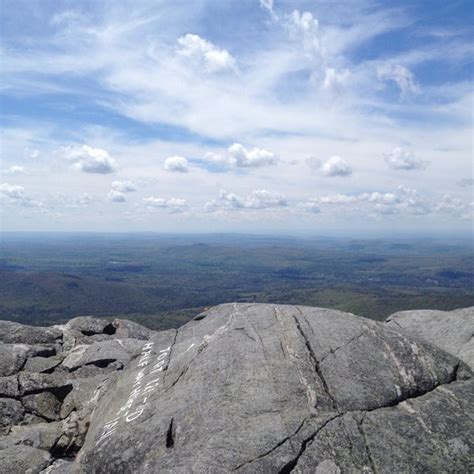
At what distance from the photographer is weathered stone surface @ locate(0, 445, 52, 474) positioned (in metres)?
14.0

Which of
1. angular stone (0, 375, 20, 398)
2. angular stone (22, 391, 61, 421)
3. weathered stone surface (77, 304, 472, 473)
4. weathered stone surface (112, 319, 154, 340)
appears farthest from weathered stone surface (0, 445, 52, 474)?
weathered stone surface (112, 319, 154, 340)

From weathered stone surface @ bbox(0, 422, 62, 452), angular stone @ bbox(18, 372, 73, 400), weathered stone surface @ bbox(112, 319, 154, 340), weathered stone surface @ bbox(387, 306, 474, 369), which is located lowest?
weathered stone surface @ bbox(112, 319, 154, 340)

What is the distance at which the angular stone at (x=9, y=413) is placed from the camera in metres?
19.3

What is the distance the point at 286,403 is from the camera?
42.7 ft

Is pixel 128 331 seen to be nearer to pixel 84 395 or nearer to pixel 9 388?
pixel 9 388

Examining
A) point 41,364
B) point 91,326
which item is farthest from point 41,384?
point 91,326

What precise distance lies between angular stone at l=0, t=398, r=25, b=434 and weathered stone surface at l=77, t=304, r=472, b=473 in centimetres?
535

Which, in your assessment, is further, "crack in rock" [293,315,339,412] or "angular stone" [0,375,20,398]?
"angular stone" [0,375,20,398]

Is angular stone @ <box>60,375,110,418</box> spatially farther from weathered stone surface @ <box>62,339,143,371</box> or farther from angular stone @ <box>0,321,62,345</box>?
angular stone @ <box>0,321,62,345</box>

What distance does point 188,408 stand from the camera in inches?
528

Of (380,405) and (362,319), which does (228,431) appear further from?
(362,319)

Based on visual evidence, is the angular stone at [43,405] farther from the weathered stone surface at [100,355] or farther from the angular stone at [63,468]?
the angular stone at [63,468]

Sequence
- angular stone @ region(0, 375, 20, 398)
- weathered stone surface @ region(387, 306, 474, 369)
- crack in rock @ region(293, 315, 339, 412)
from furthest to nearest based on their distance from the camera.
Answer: weathered stone surface @ region(387, 306, 474, 369) → angular stone @ region(0, 375, 20, 398) → crack in rock @ region(293, 315, 339, 412)

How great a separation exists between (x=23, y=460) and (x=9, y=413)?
6.43 metres
